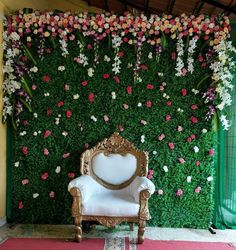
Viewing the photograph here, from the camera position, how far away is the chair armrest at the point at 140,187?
330 centimetres

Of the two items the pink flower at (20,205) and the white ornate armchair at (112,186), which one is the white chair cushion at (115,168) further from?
the pink flower at (20,205)

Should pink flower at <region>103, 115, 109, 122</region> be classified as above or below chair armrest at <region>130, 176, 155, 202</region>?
above

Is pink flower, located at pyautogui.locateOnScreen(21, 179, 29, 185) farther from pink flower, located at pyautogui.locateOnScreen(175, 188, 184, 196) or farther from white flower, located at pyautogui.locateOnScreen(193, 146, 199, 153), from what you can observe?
white flower, located at pyautogui.locateOnScreen(193, 146, 199, 153)

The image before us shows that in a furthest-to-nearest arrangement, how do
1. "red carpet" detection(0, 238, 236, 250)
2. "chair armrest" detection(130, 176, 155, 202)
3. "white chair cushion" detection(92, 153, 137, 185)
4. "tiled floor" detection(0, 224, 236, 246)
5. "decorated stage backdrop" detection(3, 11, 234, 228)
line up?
"decorated stage backdrop" detection(3, 11, 234, 228), "white chair cushion" detection(92, 153, 137, 185), "tiled floor" detection(0, 224, 236, 246), "chair armrest" detection(130, 176, 155, 202), "red carpet" detection(0, 238, 236, 250)

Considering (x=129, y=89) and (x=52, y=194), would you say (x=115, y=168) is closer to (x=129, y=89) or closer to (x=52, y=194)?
(x=52, y=194)

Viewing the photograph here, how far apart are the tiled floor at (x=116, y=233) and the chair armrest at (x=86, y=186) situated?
506 mm

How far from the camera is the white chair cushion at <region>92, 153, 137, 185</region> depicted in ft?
12.3

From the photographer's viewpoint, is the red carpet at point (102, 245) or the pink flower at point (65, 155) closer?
the red carpet at point (102, 245)

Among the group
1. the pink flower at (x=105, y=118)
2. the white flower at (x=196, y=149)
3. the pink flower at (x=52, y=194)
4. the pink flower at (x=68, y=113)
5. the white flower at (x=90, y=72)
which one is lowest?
the pink flower at (x=52, y=194)

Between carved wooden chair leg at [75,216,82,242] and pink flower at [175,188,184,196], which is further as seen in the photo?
pink flower at [175,188,184,196]

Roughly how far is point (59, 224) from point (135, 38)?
252 cm

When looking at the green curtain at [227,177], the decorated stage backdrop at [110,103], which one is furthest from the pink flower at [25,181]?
the green curtain at [227,177]

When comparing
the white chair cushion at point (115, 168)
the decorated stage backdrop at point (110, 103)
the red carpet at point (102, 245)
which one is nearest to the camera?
the red carpet at point (102, 245)

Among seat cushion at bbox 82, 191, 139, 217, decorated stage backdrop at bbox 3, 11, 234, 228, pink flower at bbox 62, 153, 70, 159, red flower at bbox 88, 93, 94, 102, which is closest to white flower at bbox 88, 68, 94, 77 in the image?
decorated stage backdrop at bbox 3, 11, 234, 228
